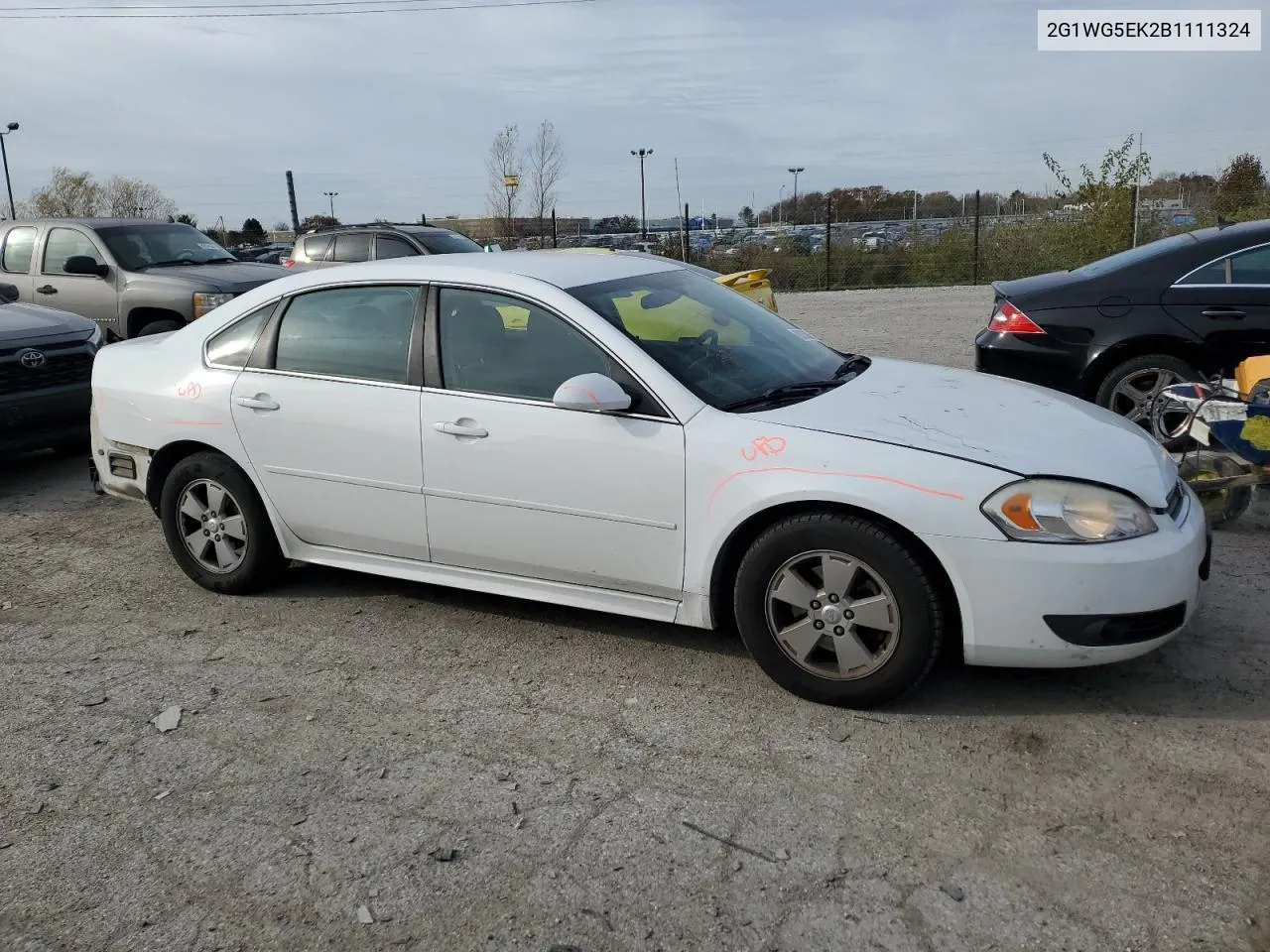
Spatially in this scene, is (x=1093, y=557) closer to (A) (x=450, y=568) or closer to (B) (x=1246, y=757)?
(B) (x=1246, y=757)

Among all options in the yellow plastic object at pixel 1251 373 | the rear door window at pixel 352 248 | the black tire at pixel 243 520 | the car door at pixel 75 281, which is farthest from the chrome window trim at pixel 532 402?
the rear door window at pixel 352 248

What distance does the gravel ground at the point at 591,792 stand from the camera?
2648 millimetres

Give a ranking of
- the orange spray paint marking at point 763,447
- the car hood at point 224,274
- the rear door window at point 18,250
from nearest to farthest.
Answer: the orange spray paint marking at point 763,447
the car hood at point 224,274
the rear door window at point 18,250

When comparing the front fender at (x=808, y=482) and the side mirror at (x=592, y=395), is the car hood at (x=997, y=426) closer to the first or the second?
the front fender at (x=808, y=482)

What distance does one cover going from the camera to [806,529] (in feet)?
11.6

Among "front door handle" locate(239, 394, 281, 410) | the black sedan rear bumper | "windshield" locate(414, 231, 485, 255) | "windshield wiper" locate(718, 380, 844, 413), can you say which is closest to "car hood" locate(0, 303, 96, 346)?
"front door handle" locate(239, 394, 281, 410)

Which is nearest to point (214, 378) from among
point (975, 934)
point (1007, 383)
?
point (1007, 383)

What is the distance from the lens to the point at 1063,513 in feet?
11.0

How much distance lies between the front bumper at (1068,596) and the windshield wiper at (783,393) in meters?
0.85

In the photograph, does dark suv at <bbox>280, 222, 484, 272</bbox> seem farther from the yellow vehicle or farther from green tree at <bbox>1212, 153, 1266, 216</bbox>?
green tree at <bbox>1212, 153, 1266, 216</bbox>

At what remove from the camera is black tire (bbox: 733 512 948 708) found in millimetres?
3430

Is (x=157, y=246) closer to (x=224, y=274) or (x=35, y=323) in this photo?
(x=224, y=274)

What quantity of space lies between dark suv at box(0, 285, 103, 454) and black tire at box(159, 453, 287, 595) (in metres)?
2.57

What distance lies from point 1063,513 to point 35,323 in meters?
7.09
